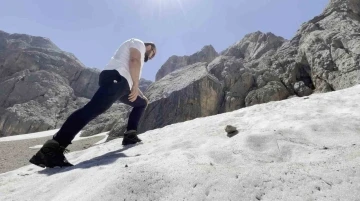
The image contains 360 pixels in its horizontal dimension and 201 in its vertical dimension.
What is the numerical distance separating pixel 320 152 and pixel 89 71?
7207 centimetres

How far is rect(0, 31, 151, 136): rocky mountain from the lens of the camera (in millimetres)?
47350

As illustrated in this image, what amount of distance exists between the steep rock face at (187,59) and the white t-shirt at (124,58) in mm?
67595

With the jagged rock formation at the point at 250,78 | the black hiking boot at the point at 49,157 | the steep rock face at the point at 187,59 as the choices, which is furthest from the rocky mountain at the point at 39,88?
the black hiking boot at the point at 49,157

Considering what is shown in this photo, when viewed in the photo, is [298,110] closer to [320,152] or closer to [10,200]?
[320,152]

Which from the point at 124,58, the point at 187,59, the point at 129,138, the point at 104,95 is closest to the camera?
the point at 104,95

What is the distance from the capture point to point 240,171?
134 inches

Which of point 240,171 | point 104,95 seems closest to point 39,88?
point 104,95

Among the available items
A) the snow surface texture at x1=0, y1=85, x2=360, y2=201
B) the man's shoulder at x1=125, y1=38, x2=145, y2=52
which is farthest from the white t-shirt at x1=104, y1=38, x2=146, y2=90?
the snow surface texture at x1=0, y1=85, x2=360, y2=201

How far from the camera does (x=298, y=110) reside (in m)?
6.12

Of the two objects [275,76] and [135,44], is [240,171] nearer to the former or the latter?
[135,44]

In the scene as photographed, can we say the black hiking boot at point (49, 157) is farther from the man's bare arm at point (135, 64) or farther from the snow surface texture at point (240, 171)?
the man's bare arm at point (135, 64)

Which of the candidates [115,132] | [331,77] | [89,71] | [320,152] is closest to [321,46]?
[331,77]

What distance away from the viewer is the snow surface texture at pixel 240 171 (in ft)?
9.80

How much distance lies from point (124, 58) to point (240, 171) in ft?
10.2
